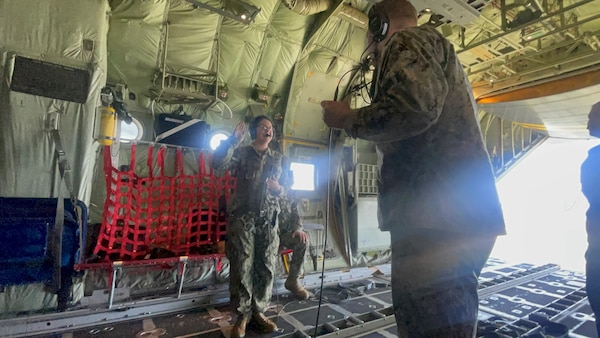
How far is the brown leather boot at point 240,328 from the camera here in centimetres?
215

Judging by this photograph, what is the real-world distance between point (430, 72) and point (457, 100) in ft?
0.57

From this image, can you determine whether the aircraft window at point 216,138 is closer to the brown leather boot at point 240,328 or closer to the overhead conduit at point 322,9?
the overhead conduit at point 322,9

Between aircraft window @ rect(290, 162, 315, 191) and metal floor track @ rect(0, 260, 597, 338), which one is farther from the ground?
aircraft window @ rect(290, 162, 315, 191)

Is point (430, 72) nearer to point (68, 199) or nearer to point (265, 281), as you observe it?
point (265, 281)

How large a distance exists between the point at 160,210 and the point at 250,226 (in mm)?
1097

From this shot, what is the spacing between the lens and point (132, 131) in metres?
3.01

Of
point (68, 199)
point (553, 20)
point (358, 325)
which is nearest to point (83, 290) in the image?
point (68, 199)

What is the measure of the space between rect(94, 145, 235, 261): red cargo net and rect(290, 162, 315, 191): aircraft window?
42.2 inches

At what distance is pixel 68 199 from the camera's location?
222 centimetres

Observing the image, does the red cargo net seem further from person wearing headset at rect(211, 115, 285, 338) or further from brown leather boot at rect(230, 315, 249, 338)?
brown leather boot at rect(230, 315, 249, 338)

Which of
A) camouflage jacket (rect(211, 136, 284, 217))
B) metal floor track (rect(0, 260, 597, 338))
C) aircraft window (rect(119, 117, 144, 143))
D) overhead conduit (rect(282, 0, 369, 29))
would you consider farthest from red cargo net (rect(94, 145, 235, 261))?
overhead conduit (rect(282, 0, 369, 29))

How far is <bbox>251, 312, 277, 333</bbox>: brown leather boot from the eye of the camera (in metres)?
2.25

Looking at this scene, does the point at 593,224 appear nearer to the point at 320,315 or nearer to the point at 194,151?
the point at 320,315

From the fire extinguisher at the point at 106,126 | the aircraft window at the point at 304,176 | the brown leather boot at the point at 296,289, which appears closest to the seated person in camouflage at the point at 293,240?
the brown leather boot at the point at 296,289
